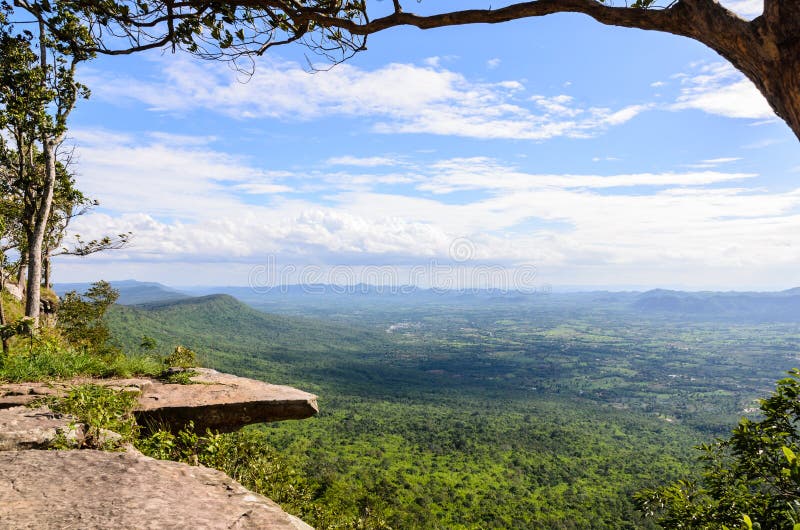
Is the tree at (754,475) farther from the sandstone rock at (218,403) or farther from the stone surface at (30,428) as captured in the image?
the stone surface at (30,428)

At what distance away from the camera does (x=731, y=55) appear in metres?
3.93

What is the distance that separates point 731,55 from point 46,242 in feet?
96.2

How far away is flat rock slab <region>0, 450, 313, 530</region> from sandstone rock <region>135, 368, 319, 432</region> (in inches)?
139

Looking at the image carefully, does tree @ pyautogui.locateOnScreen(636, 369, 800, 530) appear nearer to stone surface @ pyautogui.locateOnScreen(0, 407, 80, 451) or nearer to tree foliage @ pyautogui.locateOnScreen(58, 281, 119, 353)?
stone surface @ pyautogui.locateOnScreen(0, 407, 80, 451)

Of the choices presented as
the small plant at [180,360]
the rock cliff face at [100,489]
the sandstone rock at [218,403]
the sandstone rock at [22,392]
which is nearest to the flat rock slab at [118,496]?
the rock cliff face at [100,489]

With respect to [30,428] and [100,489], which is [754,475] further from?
[30,428]

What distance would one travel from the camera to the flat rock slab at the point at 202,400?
7.96m

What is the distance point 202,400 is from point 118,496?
5597mm

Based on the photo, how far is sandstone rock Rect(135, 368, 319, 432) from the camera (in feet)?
29.5

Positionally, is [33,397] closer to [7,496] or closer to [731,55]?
[7,496]

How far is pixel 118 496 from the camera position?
176 inches

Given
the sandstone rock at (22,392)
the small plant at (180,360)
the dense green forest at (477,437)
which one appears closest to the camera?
the sandstone rock at (22,392)

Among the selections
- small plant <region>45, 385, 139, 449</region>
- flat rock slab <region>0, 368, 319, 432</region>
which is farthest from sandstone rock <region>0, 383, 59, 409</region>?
small plant <region>45, 385, 139, 449</region>

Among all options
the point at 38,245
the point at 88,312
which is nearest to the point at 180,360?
the point at 38,245
